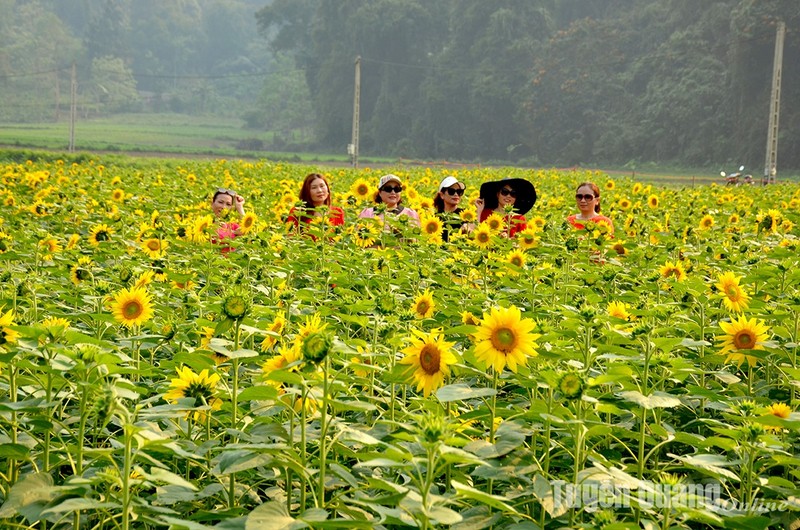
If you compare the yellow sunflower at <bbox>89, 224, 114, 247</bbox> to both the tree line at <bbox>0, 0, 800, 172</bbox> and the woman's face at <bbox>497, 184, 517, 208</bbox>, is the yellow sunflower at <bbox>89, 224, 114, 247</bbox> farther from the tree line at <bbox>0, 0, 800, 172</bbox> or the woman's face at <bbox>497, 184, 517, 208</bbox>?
the tree line at <bbox>0, 0, 800, 172</bbox>

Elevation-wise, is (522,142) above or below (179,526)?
above

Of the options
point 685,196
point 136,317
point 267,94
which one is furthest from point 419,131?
point 136,317

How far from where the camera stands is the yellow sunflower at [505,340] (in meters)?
2.17

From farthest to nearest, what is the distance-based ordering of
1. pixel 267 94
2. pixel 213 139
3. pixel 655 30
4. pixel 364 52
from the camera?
pixel 267 94, pixel 213 139, pixel 364 52, pixel 655 30

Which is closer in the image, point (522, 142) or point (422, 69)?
point (522, 142)

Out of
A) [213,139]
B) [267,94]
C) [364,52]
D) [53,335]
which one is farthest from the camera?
[267,94]

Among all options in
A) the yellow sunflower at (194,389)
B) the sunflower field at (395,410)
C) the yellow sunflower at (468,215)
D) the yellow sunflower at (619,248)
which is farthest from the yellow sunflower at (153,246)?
the yellow sunflower at (194,389)

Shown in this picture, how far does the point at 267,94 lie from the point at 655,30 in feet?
118

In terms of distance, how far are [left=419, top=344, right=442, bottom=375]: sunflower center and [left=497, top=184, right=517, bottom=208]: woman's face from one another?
3983mm

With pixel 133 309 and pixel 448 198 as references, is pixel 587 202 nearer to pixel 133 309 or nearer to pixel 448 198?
pixel 448 198

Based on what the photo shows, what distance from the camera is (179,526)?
1.59 metres

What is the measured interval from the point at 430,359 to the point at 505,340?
0.17 meters

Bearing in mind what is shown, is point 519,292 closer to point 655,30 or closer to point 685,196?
point 685,196

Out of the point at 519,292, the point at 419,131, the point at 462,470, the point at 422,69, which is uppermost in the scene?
the point at 422,69
